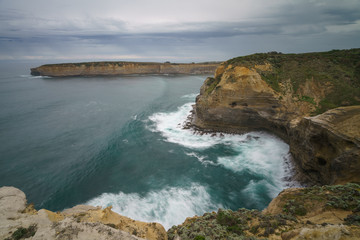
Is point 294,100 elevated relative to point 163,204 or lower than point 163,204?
elevated

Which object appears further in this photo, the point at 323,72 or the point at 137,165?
the point at 323,72

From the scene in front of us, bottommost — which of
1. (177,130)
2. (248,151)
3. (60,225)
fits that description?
(248,151)

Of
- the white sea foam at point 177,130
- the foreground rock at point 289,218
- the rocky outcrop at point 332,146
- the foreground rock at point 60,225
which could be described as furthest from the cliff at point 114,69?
the foreground rock at point 289,218

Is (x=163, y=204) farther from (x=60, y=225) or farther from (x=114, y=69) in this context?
(x=114, y=69)

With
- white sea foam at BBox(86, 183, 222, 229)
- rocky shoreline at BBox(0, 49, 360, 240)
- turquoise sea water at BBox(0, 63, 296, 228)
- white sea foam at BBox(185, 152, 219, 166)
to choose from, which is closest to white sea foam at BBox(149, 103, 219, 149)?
turquoise sea water at BBox(0, 63, 296, 228)

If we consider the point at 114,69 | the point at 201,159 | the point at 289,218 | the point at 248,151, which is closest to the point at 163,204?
the point at 201,159

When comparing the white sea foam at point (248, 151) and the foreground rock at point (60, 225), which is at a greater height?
the foreground rock at point (60, 225)

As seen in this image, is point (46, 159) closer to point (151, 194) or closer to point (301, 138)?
point (151, 194)

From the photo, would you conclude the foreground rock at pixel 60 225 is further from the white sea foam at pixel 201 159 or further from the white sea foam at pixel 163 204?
the white sea foam at pixel 201 159

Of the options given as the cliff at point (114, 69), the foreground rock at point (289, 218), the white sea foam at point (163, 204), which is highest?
the cliff at point (114, 69)

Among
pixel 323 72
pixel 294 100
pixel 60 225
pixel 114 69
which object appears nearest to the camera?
pixel 60 225
